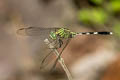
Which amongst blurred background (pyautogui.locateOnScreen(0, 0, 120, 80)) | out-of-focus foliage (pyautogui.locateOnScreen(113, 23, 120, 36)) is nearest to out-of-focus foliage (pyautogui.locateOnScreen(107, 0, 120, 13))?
blurred background (pyautogui.locateOnScreen(0, 0, 120, 80))

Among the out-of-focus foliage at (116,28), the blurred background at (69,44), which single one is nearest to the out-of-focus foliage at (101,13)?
the blurred background at (69,44)

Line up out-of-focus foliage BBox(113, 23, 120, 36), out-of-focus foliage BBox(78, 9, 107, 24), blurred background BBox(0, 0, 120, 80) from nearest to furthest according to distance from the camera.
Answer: blurred background BBox(0, 0, 120, 80) < out-of-focus foliage BBox(113, 23, 120, 36) < out-of-focus foliage BBox(78, 9, 107, 24)

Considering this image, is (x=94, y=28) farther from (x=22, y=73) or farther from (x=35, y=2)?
(x=22, y=73)

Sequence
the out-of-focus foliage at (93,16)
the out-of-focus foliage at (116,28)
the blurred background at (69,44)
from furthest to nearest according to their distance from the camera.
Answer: the out-of-focus foliage at (93,16)
the out-of-focus foliage at (116,28)
the blurred background at (69,44)

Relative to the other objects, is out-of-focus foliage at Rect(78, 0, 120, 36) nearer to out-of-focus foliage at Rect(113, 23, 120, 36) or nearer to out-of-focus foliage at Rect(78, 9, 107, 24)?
out-of-focus foliage at Rect(78, 9, 107, 24)

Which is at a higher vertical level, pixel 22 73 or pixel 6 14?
pixel 6 14

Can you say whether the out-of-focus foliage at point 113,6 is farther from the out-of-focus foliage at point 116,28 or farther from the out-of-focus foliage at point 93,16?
the out-of-focus foliage at point 116,28

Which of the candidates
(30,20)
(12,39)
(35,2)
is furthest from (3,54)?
(35,2)
